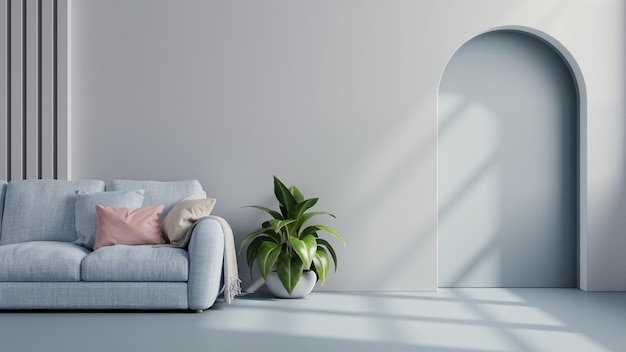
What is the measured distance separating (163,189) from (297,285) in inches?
48.8

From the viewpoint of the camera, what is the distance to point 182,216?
4.02m

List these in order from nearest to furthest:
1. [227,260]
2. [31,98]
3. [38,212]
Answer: [227,260], [38,212], [31,98]

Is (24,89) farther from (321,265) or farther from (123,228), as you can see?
(321,265)

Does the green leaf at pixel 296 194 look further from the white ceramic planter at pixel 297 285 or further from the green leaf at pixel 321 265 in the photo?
the white ceramic planter at pixel 297 285

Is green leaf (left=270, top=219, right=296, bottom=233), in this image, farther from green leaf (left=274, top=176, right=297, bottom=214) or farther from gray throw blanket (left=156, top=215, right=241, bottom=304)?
gray throw blanket (left=156, top=215, right=241, bottom=304)

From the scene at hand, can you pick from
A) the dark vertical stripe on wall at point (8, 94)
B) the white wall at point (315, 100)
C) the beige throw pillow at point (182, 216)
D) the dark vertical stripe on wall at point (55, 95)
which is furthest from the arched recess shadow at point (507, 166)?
the dark vertical stripe on wall at point (8, 94)

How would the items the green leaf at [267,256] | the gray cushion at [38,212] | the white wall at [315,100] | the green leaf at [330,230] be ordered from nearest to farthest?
the green leaf at [267,256], the gray cushion at [38,212], the green leaf at [330,230], the white wall at [315,100]

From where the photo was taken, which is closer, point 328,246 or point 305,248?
point 305,248

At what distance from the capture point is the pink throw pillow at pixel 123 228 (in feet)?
13.2

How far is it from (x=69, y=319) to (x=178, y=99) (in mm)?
1959

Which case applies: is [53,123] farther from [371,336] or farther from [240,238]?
[371,336]

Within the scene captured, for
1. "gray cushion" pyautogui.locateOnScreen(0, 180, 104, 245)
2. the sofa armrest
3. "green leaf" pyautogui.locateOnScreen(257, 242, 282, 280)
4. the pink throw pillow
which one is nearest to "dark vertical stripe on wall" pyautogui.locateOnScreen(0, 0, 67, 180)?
"gray cushion" pyautogui.locateOnScreen(0, 180, 104, 245)

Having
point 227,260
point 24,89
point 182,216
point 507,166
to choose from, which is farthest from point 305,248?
point 24,89

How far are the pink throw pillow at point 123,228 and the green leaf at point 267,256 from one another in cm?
70
